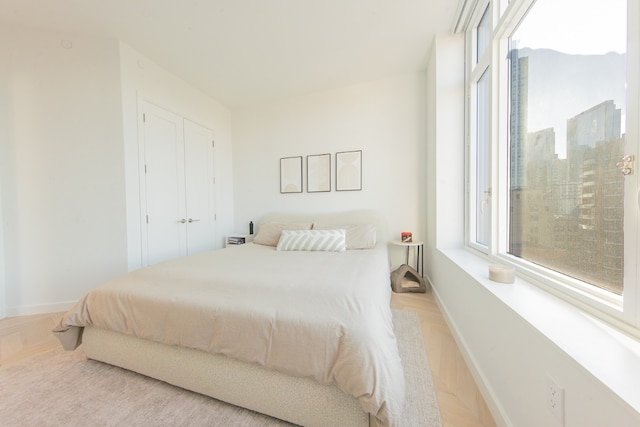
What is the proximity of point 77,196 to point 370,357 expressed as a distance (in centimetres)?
305

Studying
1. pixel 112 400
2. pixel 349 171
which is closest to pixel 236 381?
pixel 112 400

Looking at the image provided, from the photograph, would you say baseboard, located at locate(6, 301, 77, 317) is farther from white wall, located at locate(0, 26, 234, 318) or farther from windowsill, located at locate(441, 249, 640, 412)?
windowsill, located at locate(441, 249, 640, 412)

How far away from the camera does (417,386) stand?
49.2 inches

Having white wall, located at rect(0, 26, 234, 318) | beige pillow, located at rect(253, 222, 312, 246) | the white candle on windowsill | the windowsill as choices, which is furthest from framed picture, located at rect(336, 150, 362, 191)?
white wall, located at rect(0, 26, 234, 318)

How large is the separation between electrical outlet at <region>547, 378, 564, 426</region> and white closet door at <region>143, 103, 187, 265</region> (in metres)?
3.18

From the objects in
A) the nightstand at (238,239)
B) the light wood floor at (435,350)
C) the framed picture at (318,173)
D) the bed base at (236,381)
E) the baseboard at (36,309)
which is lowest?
the light wood floor at (435,350)

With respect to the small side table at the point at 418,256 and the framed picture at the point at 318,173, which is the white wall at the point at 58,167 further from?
the small side table at the point at 418,256

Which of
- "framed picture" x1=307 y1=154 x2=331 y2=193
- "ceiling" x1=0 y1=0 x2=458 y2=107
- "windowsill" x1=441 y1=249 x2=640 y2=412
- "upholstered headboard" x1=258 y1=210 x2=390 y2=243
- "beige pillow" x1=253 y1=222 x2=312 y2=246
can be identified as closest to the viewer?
"windowsill" x1=441 y1=249 x2=640 y2=412

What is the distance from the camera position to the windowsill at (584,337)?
519 mm

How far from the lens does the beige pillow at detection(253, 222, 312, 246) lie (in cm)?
283

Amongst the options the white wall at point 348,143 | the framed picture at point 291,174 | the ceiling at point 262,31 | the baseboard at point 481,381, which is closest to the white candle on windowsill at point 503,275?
the baseboard at point 481,381

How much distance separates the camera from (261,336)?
102 cm

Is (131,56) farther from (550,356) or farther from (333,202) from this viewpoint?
(550,356)

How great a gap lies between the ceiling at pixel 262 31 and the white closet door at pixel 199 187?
75cm
